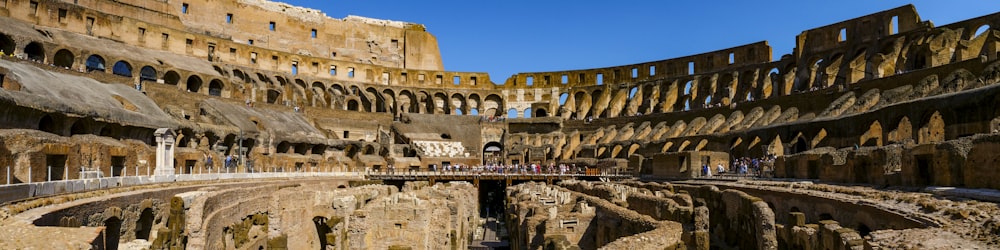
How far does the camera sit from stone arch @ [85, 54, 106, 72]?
148ft

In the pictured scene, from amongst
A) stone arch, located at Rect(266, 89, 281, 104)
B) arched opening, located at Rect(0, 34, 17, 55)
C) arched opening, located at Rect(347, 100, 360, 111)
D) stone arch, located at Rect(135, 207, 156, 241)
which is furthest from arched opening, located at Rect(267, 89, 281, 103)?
stone arch, located at Rect(135, 207, 156, 241)

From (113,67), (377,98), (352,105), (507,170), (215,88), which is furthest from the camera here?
(377,98)

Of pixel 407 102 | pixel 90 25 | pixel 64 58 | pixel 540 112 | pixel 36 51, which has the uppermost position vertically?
pixel 90 25

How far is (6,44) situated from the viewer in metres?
39.9

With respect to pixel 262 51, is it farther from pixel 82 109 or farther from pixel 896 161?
pixel 896 161

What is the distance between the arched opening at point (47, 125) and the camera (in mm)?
23469

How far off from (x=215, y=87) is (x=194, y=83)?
1.58 meters

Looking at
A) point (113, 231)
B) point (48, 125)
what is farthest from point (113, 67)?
→ point (113, 231)

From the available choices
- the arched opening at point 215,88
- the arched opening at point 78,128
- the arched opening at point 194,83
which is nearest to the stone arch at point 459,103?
the arched opening at point 215,88

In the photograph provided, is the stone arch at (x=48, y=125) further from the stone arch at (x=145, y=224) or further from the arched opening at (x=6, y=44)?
the arched opening at (x=6, y=44)

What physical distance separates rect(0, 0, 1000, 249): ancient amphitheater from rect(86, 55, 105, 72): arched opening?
0.09 m

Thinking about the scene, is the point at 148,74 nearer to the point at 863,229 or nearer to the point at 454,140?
the point at 454,140

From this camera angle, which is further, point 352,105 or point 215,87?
point 352,105

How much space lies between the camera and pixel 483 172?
4362 cm
